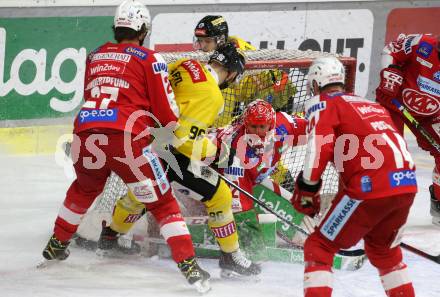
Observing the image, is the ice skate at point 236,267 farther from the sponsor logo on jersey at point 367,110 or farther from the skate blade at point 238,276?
the sponsor logo on jersey at point 367,110

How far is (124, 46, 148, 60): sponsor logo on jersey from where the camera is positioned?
4410 mm

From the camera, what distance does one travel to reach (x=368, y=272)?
4961mm

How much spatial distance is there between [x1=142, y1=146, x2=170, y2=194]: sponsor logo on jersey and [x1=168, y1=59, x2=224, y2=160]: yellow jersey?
19cm

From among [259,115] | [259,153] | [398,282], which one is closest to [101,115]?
[259,115]

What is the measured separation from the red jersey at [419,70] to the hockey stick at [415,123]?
37 mm

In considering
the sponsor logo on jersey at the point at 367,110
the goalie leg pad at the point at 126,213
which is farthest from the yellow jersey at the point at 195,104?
the sponsor logo on jersey at the point at 367,110

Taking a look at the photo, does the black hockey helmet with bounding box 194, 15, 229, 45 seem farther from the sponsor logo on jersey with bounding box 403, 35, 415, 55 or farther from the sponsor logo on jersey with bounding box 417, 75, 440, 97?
the sponsor logo on jersey with bounding box 417, 75, 440, 97

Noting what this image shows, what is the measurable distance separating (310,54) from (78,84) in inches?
77.1

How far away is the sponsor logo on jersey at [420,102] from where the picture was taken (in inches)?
229

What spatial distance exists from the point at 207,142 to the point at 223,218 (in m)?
0.37

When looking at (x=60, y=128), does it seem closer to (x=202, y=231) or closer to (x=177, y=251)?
(x=202, y=231)

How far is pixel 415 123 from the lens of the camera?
591cm

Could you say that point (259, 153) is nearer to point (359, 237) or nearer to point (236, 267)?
point (236, 267)

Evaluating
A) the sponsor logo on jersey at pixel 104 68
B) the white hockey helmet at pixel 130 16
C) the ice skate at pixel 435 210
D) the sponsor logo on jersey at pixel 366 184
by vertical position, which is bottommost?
the ice skate at pixel 435 210
